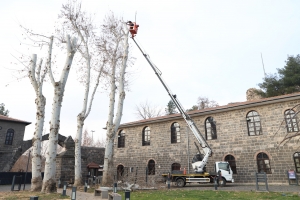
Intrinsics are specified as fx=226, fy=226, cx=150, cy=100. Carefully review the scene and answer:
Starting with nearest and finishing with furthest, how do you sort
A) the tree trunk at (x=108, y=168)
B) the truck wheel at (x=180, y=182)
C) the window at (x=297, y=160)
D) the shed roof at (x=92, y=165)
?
the tree trunk at (x=108, y=168)
the window at (x=297, y=160)
the truck wheel at (x=180, y=182)
the shed roof at (x=92, y=165)

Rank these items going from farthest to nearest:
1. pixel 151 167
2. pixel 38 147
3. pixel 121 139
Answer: pixel 121 139 → pixel 151 167 → pixel 38 147

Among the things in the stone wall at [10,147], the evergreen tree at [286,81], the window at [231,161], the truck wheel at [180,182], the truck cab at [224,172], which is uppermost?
the evergreen tree at [286,81]

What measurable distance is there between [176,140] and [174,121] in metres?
1.75

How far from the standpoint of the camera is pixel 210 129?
19.1 meters

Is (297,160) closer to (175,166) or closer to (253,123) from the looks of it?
(253,123)

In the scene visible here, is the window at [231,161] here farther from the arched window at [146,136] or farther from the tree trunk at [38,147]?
the tree trunk at [38,147]

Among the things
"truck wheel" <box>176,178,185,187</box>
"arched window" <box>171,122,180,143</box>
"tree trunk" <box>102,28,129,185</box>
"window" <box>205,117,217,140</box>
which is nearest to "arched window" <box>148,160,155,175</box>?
"arched window" <box>171,122,180,143</box>

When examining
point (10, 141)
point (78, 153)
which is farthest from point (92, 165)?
point (10, 141)

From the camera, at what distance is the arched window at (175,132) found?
20625mm

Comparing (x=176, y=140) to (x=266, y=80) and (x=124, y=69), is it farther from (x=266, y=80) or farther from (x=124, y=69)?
(x=266, y=80)

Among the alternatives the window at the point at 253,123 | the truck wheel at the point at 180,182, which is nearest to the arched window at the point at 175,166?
the truck wheel at the point at 180,182

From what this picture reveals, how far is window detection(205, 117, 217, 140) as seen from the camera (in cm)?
1881

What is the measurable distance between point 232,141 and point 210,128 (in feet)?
7.06

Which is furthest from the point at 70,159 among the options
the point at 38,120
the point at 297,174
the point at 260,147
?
the point at 297,174
